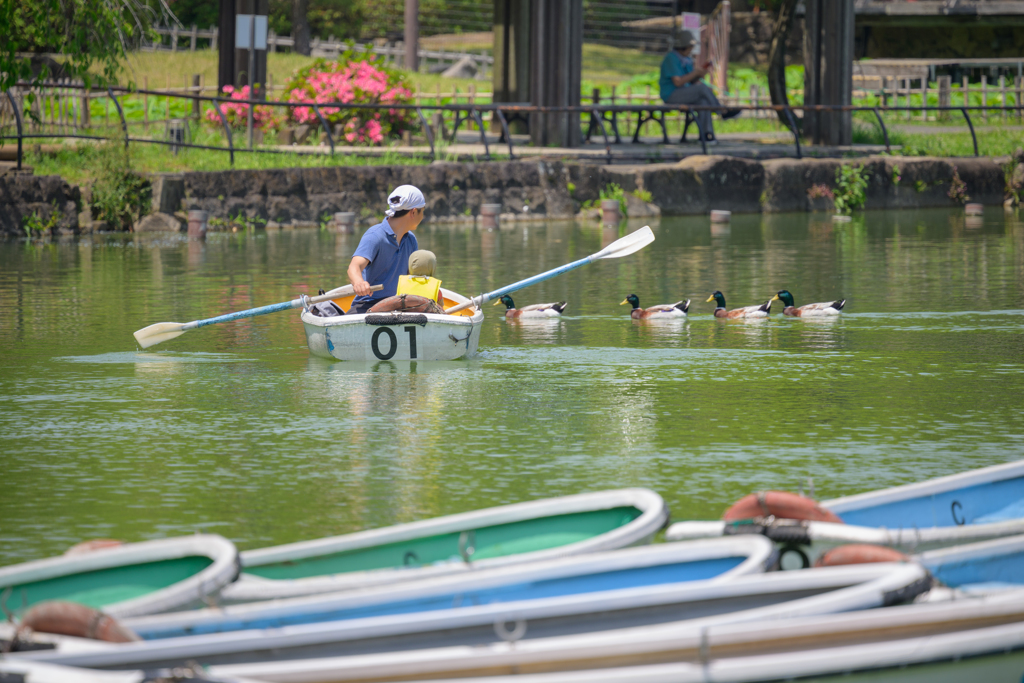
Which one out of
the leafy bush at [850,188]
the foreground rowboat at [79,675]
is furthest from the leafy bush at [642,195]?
the foreground rowboat at [79,675]

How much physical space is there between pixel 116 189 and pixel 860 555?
15.8 metres

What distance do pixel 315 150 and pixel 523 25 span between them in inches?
229

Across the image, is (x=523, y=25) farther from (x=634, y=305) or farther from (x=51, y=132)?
(x=634, y=305)

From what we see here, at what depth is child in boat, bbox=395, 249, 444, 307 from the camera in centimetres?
938

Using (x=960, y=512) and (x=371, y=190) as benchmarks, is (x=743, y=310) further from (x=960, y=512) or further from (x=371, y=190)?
(x=371, y=190)

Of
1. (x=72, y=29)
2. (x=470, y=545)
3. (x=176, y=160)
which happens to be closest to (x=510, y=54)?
(x=176, y=160)

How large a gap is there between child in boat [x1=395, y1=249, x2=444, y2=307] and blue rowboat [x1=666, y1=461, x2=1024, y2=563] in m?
4.67

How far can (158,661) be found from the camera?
381 cm

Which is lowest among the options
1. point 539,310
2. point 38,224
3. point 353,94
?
point 539,310

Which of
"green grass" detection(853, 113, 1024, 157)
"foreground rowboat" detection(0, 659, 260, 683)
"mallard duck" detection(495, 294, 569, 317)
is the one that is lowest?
"foreground rowboat" detection(0, 659, 260, 683)

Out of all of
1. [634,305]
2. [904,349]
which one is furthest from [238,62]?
[904,349]

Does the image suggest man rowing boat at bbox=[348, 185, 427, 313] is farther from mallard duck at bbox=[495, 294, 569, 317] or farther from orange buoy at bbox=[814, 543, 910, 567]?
orange buoy at bbox=[814, 543, 910, 567]

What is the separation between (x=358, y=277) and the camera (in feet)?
30.2

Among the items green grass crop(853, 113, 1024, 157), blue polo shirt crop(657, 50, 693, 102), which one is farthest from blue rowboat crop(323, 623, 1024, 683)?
green grass crop(853, 113, 1024, 157)
